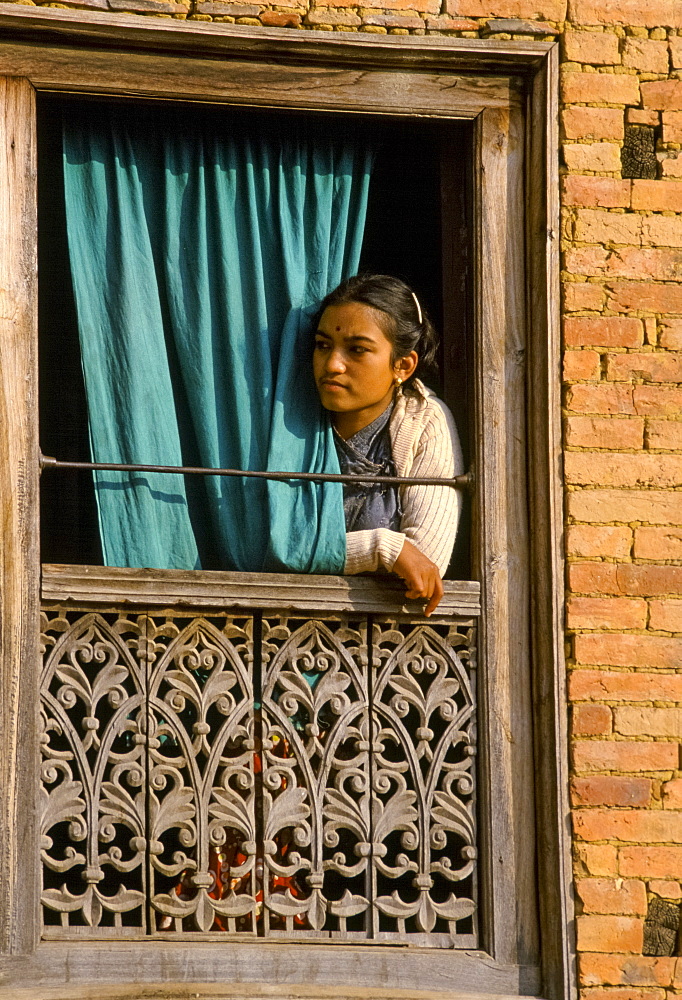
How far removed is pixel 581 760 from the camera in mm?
5723

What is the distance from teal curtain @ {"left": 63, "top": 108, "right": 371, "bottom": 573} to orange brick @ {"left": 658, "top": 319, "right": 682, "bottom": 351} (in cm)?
111

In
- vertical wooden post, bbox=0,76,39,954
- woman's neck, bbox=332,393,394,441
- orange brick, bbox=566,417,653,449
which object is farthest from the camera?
woman's neck, bbox=332,393,394,441

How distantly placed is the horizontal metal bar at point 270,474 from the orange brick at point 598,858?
1270mm

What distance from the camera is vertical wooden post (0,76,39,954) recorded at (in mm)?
5492

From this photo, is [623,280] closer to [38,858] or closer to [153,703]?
[153,703]

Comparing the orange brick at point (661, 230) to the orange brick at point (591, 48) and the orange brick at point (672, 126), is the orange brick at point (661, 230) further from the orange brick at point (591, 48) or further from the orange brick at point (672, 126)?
the orange brick at point (591, 48)

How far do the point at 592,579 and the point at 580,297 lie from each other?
0.97m

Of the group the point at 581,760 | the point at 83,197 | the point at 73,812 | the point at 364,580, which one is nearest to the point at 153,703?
the point at 73,812

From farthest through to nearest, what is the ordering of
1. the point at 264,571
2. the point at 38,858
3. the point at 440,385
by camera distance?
the point at 440,385 → the point at 264,571 → the point at 38,858

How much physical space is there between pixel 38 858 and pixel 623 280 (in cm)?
273

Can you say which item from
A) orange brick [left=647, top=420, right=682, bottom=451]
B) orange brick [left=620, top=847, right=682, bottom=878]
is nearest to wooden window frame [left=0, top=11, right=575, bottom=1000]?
orange brick [left=620, top=847, right=682, bottom=878]

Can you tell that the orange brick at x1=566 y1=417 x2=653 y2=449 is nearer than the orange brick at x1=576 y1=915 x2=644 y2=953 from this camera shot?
No

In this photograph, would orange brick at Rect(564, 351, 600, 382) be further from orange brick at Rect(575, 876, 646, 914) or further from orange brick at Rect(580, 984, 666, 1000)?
orange brick at Rect(580, 984, 666, 1000)

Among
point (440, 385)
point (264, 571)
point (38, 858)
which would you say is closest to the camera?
point (38, 858)
